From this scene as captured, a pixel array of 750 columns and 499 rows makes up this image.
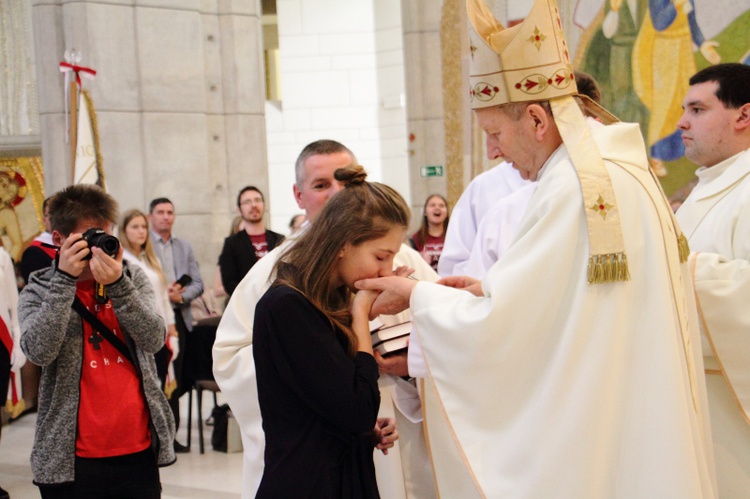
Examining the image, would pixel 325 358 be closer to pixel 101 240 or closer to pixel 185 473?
pixel 101 240

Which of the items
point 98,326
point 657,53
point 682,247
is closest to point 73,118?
point 657,53

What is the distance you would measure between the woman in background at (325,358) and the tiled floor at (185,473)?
11.7ft

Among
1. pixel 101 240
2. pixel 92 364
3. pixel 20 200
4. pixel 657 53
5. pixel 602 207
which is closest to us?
pixel 602 207

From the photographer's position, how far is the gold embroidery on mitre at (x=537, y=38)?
2395 mm

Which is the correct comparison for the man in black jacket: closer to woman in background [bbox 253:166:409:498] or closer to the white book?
the white book

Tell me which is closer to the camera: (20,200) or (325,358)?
(325,358)

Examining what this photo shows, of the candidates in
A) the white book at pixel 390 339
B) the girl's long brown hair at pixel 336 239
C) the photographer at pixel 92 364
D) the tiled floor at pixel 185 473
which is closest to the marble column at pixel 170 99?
the tiled floor at pixel 185 473

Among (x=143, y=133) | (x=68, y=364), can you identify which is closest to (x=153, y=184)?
(x=143, y=133)

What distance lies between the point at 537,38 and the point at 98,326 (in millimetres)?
1733

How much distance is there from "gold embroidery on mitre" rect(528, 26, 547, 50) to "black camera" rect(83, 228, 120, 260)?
4.82 feet

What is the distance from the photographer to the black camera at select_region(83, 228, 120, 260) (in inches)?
115

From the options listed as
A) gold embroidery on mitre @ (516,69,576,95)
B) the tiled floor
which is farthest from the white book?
the tiled floor

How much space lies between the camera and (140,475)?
10.0 feet

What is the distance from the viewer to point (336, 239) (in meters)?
2.27
